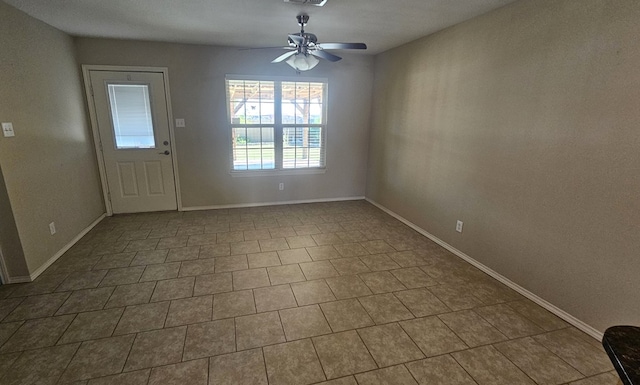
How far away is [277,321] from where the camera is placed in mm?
2156

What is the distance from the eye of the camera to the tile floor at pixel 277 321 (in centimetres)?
174

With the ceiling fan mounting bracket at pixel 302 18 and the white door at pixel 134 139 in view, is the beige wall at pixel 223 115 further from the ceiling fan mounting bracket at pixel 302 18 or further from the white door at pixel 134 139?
the ceiling fan mounting bracket at pixel 302 18

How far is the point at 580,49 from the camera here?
6.60ft

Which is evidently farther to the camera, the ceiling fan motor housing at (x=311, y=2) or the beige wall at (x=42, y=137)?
the beige wall at (x=42, y=137)

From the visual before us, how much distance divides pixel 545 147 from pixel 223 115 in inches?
151

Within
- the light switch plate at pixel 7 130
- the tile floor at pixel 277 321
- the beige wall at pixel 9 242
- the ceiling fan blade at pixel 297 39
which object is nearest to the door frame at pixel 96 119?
the tile floor at pixel 277 321

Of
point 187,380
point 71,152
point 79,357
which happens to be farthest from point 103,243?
point 187,380

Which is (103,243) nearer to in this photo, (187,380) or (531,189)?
(187,380)

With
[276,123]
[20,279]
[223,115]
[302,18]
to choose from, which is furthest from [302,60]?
[20,279]

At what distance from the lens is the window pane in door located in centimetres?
392

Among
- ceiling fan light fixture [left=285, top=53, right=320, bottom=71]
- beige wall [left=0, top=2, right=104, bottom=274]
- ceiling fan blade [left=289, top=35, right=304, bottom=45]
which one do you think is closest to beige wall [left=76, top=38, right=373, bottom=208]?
beige wall [left=0, top=2, right=104, bottom=274]

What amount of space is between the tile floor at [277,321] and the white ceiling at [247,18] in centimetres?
234

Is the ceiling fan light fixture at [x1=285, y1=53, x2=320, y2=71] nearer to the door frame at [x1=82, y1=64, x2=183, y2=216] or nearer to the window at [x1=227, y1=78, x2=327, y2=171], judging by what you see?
the window at [x1=227, y1=78, x2=327, y2=171]

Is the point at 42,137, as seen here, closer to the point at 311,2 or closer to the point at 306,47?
the point at 306,47
